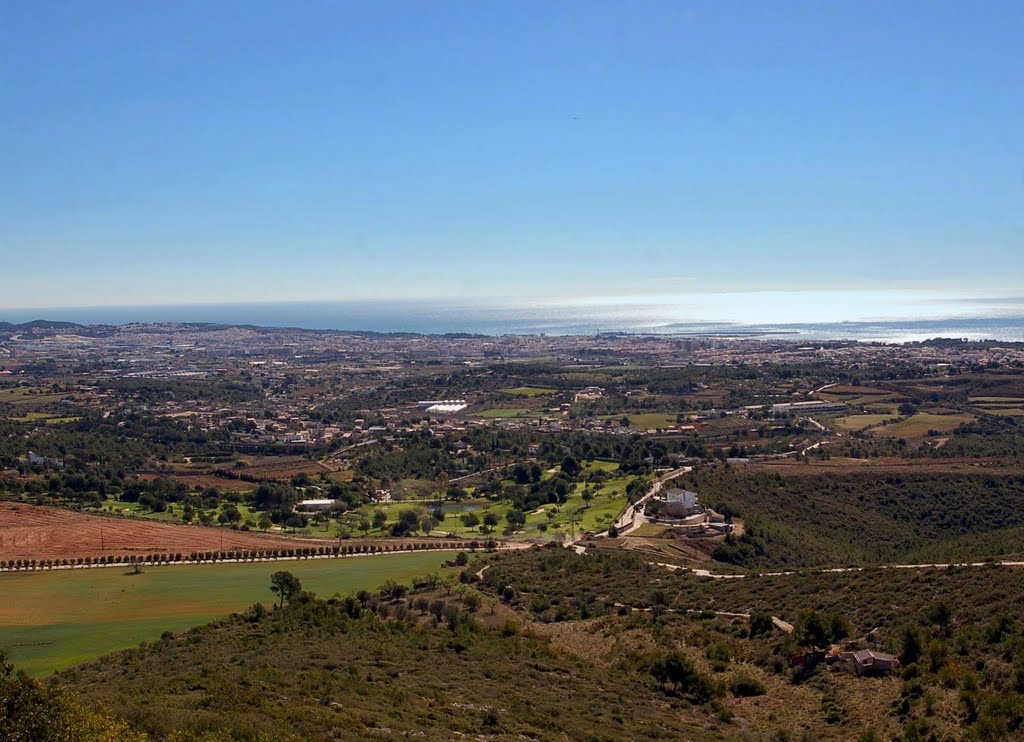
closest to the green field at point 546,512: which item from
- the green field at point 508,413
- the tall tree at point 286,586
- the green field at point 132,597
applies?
the green field at point 132,597

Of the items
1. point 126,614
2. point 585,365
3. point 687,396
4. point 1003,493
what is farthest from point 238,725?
point 585,365

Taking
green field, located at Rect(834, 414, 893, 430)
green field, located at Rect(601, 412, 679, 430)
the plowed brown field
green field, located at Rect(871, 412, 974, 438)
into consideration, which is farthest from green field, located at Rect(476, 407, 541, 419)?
the plowed brown field

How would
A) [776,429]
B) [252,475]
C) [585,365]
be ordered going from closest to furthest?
[252,475], [776,429], [585,365]

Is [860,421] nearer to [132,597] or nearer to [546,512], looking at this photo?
[546,512]

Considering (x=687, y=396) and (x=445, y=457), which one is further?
(x=687, y=396)

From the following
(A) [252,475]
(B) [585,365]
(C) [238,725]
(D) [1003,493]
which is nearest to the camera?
(C) [238,725]

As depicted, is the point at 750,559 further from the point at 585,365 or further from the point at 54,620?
the point at 585,365

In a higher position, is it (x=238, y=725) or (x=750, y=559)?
(x=238, y=725)
